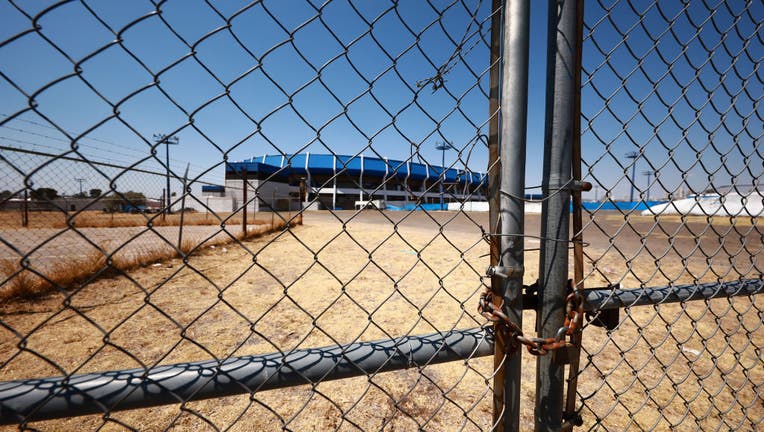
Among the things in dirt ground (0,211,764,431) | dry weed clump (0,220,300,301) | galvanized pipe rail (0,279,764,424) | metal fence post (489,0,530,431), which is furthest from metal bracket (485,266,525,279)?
dry weed clump (0,220,300,301)

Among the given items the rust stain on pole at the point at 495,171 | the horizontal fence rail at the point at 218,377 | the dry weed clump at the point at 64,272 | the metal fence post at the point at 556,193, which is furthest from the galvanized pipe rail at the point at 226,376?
the dry weed clump at the point at 64,272

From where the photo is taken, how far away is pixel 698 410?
1.95 metres

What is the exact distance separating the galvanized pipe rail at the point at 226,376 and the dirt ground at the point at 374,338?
0.06 m

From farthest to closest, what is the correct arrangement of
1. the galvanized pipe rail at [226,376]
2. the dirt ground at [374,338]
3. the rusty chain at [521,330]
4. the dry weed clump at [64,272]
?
the dry weed clump at [64,272] < the dirt ground at [374,338] < the rusty chain at [521,330] < the galvanized pipe rail at [226,376]

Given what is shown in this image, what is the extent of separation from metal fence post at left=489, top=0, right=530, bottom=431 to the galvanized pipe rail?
140mm

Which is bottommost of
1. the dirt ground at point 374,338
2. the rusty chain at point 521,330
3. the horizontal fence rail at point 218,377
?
the dirt ground at point 374,338

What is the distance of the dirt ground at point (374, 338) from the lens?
1511 millimetres

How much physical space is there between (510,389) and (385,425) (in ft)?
3.38

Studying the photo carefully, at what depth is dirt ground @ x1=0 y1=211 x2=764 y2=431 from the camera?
4.96 ft

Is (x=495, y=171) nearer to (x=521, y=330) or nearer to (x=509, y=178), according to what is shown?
(x=509, y=178)

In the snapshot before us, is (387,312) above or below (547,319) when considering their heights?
below

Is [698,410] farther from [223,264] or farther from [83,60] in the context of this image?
[223,264]

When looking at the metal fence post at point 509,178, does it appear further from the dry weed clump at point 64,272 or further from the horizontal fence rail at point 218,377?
the dry weed clump at point 64,272

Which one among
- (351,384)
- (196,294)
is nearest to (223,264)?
(196,294)
